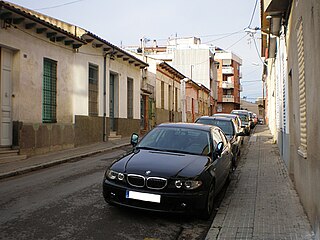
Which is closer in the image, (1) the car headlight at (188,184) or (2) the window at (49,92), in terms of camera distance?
(1) the car headlight at (188,184)

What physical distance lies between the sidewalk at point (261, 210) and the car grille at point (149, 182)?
0.99 meters

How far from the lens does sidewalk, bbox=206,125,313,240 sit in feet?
17.6

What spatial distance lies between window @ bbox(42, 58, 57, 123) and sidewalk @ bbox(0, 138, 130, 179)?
1.49m

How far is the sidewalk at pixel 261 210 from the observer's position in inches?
212

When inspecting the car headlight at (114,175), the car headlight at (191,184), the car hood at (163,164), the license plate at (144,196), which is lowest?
the license plate at (144,196)

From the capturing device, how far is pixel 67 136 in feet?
52.2

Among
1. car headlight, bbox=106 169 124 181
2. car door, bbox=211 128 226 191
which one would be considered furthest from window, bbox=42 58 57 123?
car headlight, bbox=106 169 124 181

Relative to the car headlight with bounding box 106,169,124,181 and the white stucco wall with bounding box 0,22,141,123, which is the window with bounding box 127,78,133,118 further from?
the car headlight with bounding box 106,169,124,181

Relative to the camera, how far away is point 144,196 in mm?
5676

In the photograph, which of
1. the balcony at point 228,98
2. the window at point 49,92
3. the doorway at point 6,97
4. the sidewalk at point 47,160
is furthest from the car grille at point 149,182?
the balcony at point 228,98

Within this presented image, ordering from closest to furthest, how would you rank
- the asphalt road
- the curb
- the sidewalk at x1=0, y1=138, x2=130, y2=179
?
1. the asphalt road
2. the curb
3. the sidewalk at x1=0, y1=138, x2=130, y2=179

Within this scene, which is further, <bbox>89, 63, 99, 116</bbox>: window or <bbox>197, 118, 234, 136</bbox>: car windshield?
<bbox>89, 63, 99, 116</bbox>: window

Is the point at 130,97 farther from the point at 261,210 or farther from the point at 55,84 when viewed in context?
the point at 261,210

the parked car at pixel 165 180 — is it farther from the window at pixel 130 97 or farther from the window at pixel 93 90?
the window at pixel 130 97
